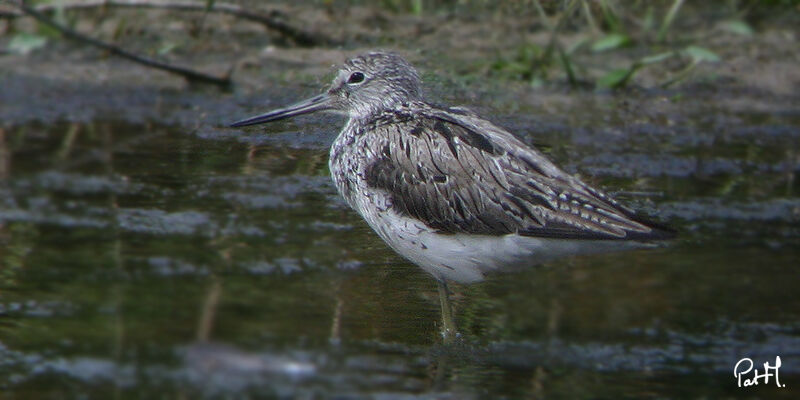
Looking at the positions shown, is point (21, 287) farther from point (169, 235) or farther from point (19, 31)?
point (19, 31)

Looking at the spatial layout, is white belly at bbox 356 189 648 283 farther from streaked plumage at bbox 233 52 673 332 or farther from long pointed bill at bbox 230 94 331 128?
long pointed bill at bbox 230 94 331 128

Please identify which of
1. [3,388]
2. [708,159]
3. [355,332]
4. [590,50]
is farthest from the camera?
[590,50]

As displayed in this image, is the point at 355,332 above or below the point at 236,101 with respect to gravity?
below

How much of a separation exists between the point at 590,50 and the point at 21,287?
5033 millimetres

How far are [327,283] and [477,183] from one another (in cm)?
115

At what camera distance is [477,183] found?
4.95 meters

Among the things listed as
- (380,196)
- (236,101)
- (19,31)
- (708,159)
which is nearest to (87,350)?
(380,196)

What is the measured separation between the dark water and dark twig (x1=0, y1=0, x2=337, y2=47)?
1.17 metres

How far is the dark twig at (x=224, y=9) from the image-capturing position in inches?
348

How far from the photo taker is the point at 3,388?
4441mm

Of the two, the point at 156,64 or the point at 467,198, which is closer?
the point at 467,198
